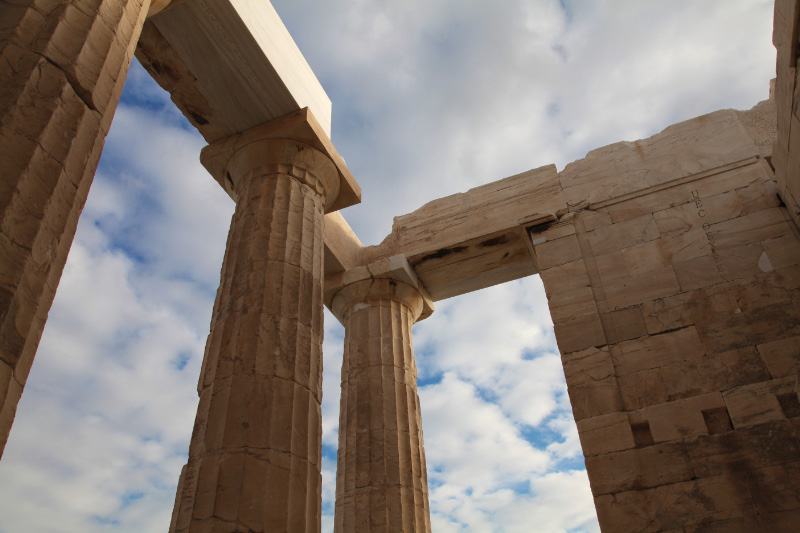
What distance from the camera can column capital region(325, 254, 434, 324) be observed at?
46.0 ft

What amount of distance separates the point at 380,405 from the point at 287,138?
593cm

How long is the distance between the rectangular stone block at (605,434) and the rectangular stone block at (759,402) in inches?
66.1

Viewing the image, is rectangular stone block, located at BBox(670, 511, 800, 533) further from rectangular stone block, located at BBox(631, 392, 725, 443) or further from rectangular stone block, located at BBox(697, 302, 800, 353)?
rectangular stone block, located at BBox(697, 302, 800, 353)

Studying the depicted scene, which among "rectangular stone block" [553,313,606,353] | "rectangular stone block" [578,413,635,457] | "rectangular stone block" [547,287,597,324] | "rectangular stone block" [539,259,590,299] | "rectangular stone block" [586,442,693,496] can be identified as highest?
"rectangular stone block" [539,259,590,299]

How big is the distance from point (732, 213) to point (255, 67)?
960cm

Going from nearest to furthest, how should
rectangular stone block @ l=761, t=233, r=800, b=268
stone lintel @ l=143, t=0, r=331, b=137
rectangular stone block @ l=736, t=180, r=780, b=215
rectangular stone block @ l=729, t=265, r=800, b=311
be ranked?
stone lintel @ l=143, t=0, r=331, b=137
rectangular stone block @ l=729, t=265, r=800, b=311
rectangular stone block @ l=761, t=233, r=800, b=268
rectangular stone block @ l=736, t=180, r=780, b=215

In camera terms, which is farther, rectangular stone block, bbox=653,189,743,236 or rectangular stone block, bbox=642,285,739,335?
rectangular stone block, bbox=653,189,743,236

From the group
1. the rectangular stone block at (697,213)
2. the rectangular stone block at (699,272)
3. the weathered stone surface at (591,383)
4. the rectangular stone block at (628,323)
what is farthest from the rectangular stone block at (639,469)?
the rectangular stone block at (697,213)

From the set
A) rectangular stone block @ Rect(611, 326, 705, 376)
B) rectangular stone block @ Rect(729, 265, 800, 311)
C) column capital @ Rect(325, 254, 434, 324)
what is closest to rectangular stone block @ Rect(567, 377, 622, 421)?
rectangular stone block @ Rect(611, 326, 705, 376)

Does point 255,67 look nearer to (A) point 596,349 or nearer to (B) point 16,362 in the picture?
(B) point 16,362

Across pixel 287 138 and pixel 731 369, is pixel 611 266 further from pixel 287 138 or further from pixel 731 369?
pixel 287 138

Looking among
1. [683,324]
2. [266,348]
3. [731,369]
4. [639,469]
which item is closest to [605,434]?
[639,469]

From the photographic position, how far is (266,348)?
289 inches

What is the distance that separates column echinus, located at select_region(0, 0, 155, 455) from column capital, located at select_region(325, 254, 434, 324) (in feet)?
30.3
